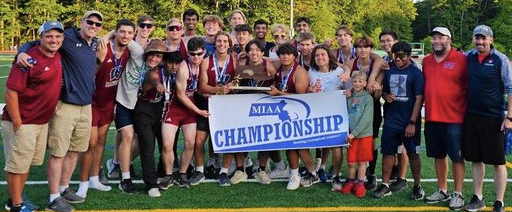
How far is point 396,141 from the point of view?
19.5ft

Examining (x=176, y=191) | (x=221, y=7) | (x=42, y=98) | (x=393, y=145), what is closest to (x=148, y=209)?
(x=176, y=191)

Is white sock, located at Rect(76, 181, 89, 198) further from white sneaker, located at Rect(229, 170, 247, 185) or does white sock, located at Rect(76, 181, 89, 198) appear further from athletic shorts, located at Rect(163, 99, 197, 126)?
white sneaker, located at Rect(229, 170, 247, 185)

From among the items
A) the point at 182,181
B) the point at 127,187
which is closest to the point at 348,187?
the point at 182,181

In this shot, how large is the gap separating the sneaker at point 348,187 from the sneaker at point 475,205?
4.21ft

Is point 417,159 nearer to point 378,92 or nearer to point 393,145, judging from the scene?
point 393,145

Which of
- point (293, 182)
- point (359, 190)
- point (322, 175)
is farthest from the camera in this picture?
point (322, 175)

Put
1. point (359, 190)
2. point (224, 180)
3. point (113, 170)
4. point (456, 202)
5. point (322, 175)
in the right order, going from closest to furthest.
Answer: point (456, 202), point (359, 190), point (224, 180), point (322, 175), point (113, 170)

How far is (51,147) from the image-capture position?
5.24 m

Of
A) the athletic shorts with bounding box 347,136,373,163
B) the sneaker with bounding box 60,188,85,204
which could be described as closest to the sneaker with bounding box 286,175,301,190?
the athletic shorts with bounding box 347,136,373,163

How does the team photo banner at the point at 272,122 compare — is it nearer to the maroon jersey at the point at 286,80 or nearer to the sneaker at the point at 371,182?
the maroon jersey at the point at 286,80

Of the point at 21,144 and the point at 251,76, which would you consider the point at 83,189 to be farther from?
the point at 251,76

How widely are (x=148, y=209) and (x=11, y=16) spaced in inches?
2032

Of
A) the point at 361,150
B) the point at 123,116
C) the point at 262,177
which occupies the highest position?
the point at 123,116

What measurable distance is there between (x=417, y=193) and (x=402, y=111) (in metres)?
0.94
